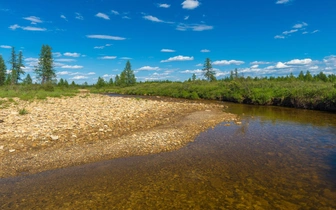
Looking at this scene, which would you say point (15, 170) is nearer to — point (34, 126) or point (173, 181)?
point (34, 126)

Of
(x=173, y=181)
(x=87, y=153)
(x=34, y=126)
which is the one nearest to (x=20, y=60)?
(x=34, y=126)

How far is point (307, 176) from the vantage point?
780 cm

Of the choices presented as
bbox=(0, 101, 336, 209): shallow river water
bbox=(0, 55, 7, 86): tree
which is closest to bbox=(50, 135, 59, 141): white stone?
bbox=(0, 101, 336, 209): shallow river water

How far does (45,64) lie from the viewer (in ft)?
221

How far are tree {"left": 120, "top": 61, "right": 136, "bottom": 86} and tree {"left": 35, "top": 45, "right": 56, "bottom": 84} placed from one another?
3564cm

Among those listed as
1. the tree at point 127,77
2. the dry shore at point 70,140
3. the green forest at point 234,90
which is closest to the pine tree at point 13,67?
the green forest at point 234,90

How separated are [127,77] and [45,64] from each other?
39.5 m

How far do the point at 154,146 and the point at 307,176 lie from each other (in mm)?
6868

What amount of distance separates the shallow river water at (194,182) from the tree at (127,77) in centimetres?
9281

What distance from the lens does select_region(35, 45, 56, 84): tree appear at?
67.2 metres

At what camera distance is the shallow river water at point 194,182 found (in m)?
6.11

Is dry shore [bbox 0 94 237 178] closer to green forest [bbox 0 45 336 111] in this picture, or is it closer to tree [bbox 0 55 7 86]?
green forest [bbox 0 45 336 111]

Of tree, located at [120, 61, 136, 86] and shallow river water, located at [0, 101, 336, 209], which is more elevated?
tree, located at [120, 61, 136, 86]

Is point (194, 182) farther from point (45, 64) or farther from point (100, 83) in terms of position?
point (100, 83)
